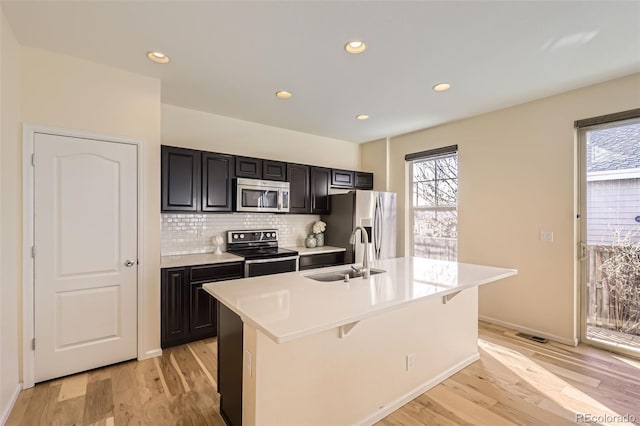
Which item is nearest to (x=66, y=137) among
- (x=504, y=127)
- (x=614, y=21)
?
(x=614, y=21)

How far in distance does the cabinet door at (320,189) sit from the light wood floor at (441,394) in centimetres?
245

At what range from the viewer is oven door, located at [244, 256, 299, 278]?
3477 millimetres

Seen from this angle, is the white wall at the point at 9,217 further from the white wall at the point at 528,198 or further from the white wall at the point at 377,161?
the white wall at the point at 528,198

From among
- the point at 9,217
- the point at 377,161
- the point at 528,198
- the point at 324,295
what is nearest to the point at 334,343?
the point at 324,295

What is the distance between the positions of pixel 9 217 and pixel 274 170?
2.60m

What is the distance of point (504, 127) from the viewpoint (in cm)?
364

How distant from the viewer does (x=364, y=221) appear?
4.37m

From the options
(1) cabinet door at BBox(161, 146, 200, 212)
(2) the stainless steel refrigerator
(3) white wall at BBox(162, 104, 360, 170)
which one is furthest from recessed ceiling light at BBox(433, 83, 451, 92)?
(1) cabinet door at BBox(161, 146, 200, 212)

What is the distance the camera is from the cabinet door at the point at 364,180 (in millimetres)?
5098

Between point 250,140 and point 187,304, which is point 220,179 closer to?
point 250,140

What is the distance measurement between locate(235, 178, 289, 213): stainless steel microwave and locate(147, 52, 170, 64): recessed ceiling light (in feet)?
4.83

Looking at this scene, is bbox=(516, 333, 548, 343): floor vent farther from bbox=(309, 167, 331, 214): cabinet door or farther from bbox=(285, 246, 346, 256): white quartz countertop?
bbox=(309, 167, 331, 214): cabinet door

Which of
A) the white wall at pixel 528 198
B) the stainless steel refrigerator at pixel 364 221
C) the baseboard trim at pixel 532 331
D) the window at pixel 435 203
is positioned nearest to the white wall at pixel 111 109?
the stainless steel refrigerator at pixel 364 221

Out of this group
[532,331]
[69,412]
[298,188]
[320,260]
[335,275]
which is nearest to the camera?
[69,412]
